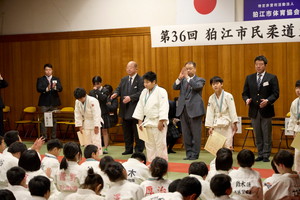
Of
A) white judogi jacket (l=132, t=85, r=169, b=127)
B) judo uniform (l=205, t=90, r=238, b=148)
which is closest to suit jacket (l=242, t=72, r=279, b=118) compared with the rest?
judo uniform (l=205, t=90, r=238, b=148)

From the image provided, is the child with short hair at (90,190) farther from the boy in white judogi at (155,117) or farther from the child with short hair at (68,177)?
the boy in white judogi at (155,117)

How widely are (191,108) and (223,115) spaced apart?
2.39 feet

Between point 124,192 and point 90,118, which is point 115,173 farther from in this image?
point 90,118

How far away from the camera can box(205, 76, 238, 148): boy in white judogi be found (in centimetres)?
810

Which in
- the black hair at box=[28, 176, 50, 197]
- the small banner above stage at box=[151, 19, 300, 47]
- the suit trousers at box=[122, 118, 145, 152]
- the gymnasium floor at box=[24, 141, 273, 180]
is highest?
the small banner above stage at box=[151, 19, 300, 47]

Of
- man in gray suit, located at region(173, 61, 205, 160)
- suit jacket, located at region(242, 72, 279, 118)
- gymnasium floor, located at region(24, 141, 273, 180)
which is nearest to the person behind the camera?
gymnasium floor, located at region(24, 141, 273, 180)

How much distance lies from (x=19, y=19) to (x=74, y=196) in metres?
9.00

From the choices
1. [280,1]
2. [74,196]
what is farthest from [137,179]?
[280,1]

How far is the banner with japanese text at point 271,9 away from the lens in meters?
8.49

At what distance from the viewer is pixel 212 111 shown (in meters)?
8.31

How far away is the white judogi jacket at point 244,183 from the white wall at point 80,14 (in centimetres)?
616

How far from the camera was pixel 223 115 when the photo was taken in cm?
817

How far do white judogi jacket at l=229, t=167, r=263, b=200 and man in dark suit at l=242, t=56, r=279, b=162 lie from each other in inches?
142

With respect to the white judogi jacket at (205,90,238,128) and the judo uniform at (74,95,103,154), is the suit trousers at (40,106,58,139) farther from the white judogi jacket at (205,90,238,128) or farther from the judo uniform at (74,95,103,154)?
the white judogi jacket at (205,90,238,128)
